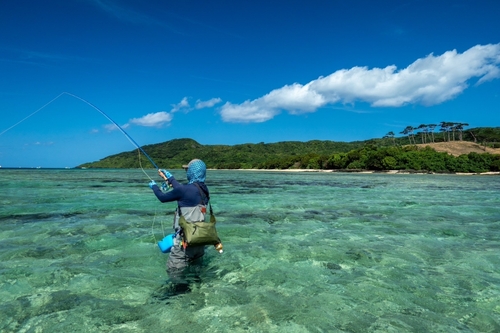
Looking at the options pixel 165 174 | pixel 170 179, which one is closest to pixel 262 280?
pixel 170 179

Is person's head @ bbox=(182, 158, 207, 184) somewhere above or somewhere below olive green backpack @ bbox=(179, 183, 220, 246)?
above

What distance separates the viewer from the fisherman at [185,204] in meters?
6.58

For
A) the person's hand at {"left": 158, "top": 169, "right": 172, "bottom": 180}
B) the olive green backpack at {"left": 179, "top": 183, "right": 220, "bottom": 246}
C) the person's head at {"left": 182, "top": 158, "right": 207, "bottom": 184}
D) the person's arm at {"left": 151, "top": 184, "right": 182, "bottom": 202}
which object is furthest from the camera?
the person's hand at {"left": 158, "top": 169, "right": 172, "bottom": 180}

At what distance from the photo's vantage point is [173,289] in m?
6.81

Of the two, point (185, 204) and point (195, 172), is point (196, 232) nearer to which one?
point (185, 204)

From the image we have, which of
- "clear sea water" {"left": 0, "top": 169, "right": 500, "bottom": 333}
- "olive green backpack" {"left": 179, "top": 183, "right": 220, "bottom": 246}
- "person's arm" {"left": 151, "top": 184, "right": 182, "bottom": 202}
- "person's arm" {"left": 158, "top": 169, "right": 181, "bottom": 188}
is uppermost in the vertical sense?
"person's arm" {"left": 158, "top": 169, "right": 181, "bottom": 188}

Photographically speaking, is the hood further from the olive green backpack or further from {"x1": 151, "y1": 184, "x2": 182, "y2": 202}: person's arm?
the olive green backpack

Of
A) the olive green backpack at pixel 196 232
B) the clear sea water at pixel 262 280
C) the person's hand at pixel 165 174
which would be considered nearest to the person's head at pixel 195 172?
the person's hand at pixel 165 174

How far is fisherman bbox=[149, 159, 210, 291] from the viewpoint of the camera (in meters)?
6.58

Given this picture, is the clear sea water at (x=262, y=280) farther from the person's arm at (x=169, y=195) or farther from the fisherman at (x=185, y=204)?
the person's arm at (x=169, y=195)

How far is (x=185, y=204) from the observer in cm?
662

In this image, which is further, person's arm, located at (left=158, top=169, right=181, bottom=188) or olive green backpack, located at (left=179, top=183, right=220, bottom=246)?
person's arm, located at (left=158, top=169, right=181, bottom=188)

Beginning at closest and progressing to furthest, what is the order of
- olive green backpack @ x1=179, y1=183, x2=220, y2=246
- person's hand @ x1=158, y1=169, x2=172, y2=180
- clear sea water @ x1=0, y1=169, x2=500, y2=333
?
clear sea water @ x1=0, y1=169, x2=500, y2=333, olive green backpack @ x1=179, y1=183, x2=220, y2=246, person's hand @ x1=158, y1=169, x2=172, y2=180

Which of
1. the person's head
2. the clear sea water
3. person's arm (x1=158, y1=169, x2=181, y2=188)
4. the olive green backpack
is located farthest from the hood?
the clear sea water
